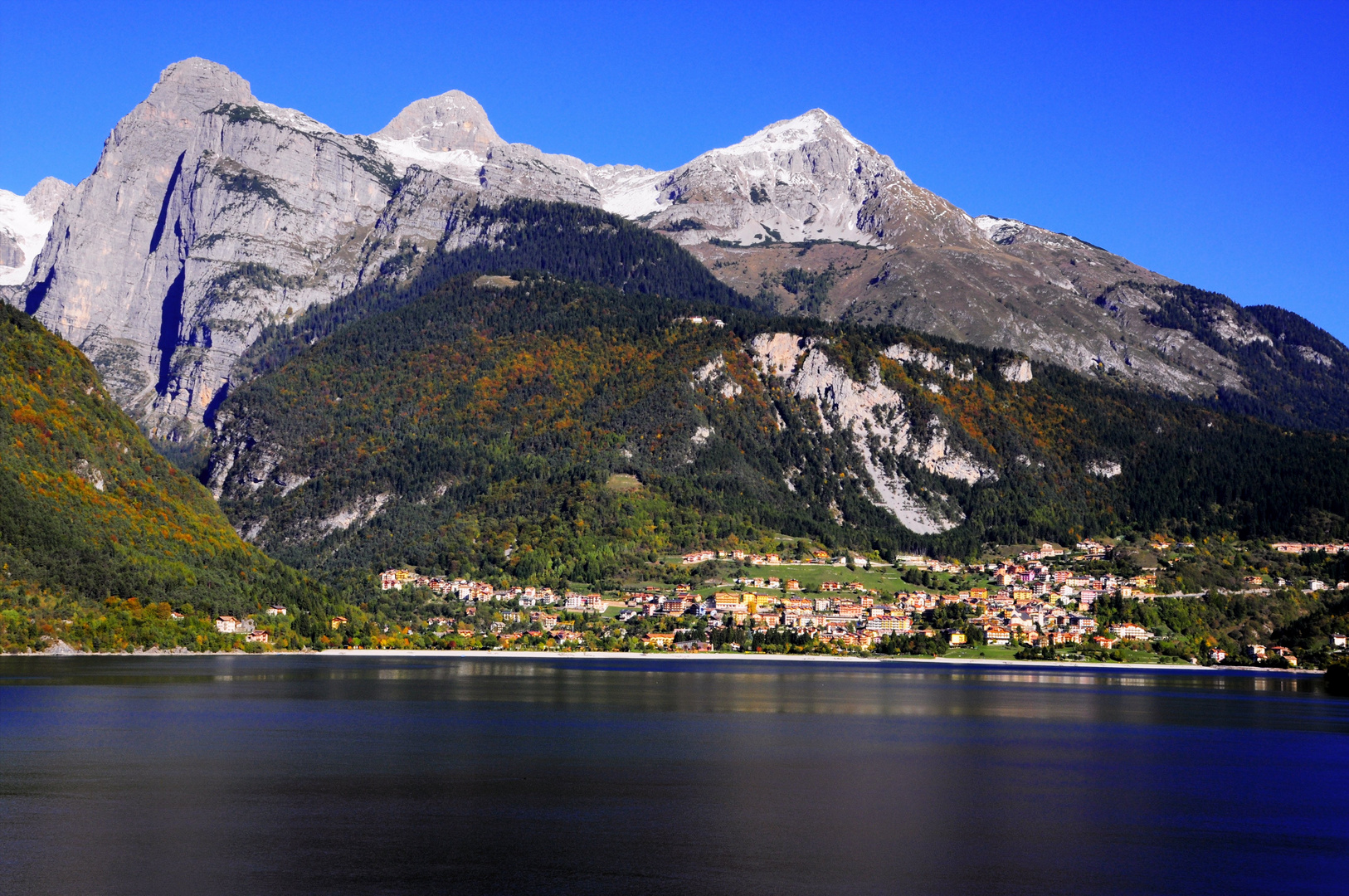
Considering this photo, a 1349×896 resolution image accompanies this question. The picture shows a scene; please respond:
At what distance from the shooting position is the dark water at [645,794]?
37812 millimetres

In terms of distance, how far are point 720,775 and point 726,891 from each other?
21330 millimetres

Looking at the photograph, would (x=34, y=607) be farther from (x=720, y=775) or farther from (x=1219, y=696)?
(x=1219, y=696)

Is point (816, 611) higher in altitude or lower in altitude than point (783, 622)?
higher

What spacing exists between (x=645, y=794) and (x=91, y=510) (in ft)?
343

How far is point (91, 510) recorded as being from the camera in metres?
138

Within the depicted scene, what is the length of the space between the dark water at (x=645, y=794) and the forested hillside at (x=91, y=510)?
101 ft

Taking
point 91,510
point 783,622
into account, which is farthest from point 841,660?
point 91,510

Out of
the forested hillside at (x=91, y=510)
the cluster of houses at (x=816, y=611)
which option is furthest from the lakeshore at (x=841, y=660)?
the forested hillside at (x=91, y=510)

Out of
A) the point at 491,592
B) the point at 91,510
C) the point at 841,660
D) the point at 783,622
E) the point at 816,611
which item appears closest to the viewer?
the point at 91,510

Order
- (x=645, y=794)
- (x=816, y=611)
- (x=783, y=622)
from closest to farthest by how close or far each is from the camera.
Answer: (x=645, y=794) → (x=783, y=622) → (x=816, y=611)

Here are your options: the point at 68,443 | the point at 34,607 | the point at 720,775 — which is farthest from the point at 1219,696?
the point at 68,443

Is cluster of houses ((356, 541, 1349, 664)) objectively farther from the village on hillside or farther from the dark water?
the dark water

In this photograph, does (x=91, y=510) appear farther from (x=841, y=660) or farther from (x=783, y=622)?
(x=841, y=660)

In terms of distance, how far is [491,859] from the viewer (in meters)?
38.9
